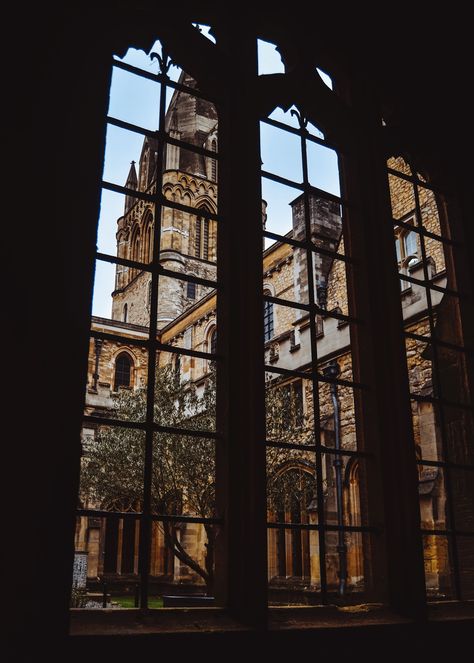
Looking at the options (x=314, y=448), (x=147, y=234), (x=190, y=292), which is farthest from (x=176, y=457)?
(x=147, y=234)

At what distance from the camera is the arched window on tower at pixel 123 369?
25.2m

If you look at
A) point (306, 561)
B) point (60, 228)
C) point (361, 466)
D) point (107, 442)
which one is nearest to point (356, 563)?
point (306, 561)

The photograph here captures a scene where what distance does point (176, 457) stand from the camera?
494 inches

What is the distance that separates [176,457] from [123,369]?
13.6 meters

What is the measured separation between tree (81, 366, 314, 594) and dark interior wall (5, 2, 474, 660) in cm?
903

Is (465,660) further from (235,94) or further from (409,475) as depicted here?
(235,94)

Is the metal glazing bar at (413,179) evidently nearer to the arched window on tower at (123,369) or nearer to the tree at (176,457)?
the tree at (176,457)

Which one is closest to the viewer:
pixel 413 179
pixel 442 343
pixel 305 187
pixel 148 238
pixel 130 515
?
pixel 130 515

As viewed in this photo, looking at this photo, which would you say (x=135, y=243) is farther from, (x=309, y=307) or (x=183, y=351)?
(x=183, y=351)

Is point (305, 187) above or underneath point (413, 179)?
underneath

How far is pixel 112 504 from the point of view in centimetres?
1577

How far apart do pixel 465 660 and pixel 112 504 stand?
14103 mm

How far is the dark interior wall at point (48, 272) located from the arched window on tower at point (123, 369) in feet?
74.2

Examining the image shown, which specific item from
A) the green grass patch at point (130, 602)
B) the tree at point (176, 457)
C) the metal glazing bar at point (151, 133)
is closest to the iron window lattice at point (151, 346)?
the metal glazing bar at point (151, 133)
